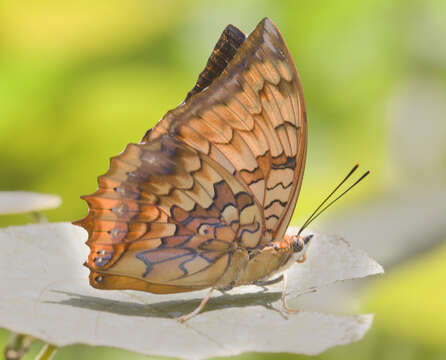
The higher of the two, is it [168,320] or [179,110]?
[179,110]

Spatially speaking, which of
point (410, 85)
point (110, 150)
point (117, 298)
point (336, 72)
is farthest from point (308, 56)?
point (117, 298)

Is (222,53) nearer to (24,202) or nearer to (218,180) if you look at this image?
(218,180)

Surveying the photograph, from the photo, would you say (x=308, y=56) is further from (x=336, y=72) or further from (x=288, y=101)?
(x=288, y=101)

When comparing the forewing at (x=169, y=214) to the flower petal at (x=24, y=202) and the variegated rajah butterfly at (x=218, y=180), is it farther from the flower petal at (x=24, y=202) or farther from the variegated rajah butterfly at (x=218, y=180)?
the flower petal at (x=24, y=202)

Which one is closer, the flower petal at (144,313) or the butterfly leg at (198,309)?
the flower petal at (144,313)

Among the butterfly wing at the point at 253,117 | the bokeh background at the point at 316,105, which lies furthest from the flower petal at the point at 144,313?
the bokeh background at the point at 316,105

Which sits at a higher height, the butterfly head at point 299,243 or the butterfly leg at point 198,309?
the butterfly head at point 299,243

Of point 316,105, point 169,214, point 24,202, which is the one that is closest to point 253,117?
point 169,214
